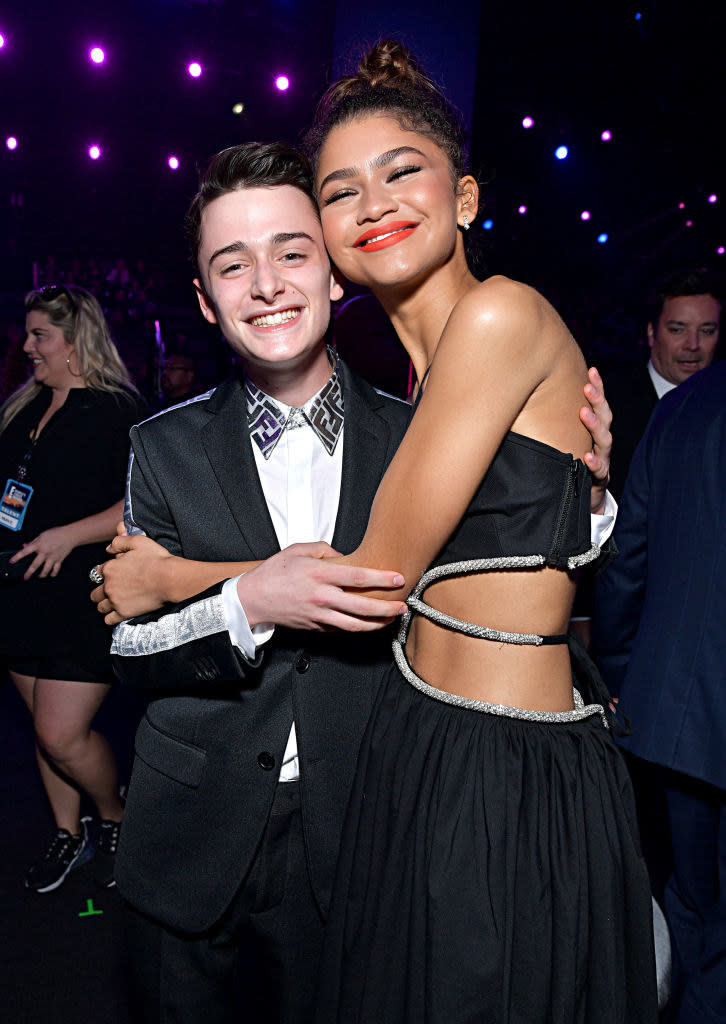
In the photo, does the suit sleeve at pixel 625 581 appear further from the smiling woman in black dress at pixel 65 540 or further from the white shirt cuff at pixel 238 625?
the smiling woman in black dress at pixel 65 540

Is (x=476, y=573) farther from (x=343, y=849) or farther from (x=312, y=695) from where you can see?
(x=343, y=849)

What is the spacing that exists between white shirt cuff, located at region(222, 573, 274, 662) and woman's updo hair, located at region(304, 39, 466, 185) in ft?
2.63

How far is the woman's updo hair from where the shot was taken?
1.34 m

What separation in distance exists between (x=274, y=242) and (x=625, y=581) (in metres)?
1.37

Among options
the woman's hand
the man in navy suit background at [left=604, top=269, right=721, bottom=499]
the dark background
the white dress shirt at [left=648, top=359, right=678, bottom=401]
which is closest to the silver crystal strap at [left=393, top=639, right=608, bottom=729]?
the woman's hand

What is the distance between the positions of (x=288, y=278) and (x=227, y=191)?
0.20 metres

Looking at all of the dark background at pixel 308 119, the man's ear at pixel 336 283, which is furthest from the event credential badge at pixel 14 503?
the dark background at pixel 308 119

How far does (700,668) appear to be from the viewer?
179 cm

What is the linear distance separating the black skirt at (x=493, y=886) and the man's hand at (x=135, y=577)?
19.3 inches

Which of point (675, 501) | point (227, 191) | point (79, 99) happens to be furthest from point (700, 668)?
point (79, 99)

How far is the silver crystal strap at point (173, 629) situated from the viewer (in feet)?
4.15

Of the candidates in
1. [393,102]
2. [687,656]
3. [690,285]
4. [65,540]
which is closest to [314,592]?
[393,102]

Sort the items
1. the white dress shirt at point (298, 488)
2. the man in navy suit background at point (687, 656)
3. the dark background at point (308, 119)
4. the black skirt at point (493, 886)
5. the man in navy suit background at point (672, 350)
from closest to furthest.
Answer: the black skirt at point (493, 886) → the white dress shirt at point (298, 488) → the man in navy suit background at point (687, 656) → the man in navy suit background at point (672, 350) → the dark background at point (308, 119)

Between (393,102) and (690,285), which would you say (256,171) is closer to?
(393,102)
